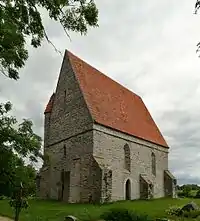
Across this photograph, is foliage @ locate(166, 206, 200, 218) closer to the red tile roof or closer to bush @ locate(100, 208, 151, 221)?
bush @ locate(100, 208, 151, 221)

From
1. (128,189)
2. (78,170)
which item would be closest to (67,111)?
A: (78,170)

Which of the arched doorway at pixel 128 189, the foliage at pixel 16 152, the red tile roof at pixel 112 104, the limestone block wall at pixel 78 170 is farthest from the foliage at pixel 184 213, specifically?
the foliage at pixel 16 152

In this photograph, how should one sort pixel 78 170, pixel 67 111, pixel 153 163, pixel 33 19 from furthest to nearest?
pixel 153 163, pixel 67 111, pixel 78 170, pixel 33 19

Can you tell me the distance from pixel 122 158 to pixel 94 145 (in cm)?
443

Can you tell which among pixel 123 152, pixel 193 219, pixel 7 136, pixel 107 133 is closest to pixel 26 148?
pixel 7 136

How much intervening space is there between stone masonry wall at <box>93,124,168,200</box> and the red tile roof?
688mm

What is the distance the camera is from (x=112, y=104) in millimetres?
33969

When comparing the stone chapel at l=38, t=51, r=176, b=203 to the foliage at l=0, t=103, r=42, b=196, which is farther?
the stone chapel at l=38, t=51, r=176, b=203

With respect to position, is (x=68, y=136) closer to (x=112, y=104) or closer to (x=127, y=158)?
(x=112, y=104)

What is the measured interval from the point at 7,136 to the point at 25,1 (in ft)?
16.0

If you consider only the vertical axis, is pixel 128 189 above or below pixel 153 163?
below

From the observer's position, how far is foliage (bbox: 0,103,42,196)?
11.7m

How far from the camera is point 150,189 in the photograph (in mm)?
32969

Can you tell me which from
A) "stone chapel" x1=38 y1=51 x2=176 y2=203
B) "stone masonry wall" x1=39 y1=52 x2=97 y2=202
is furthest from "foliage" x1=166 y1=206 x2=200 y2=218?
"stone masonry wall" x1=39 y1=52 x2=97 y2=202
